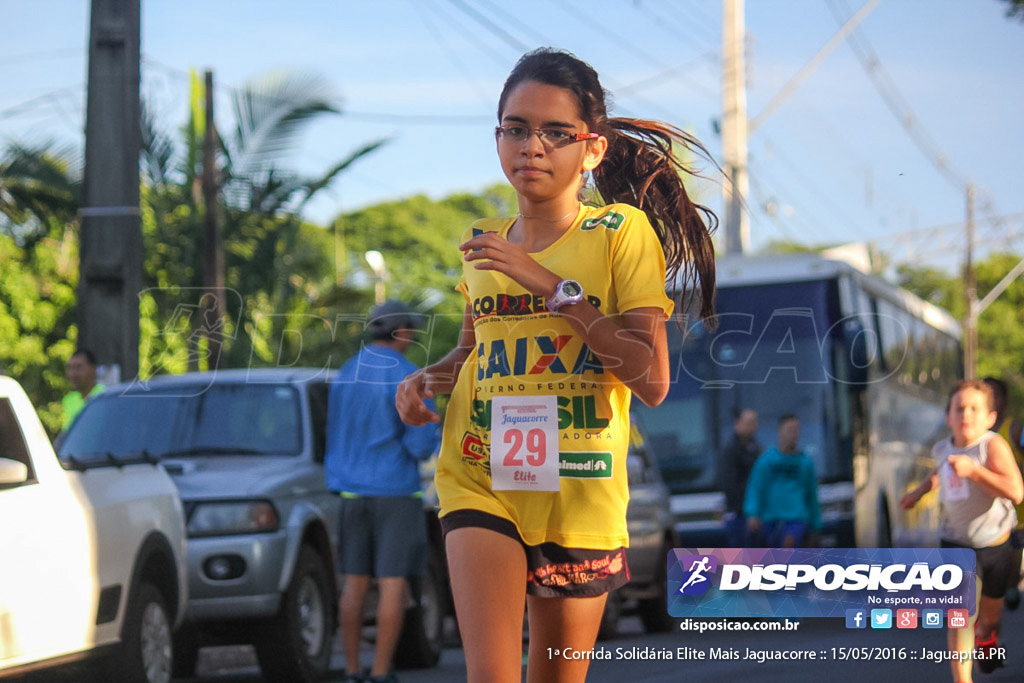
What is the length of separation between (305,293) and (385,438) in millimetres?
15683

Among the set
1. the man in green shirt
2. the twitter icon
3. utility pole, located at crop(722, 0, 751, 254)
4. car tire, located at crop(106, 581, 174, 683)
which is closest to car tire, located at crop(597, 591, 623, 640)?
the man in green shirt

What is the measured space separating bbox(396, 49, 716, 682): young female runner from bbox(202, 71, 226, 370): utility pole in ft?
44.1

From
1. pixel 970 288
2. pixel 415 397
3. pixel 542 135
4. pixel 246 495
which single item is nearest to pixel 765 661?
pixel 246 495

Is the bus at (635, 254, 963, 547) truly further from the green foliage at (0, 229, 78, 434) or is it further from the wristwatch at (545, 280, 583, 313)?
the green foliage at (0, 229, 78, 434)

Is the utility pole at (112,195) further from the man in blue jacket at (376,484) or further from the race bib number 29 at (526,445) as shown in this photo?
the race bib number 29 at (526,445)

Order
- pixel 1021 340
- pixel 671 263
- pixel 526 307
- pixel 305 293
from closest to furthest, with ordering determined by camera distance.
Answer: pixel 526 307
pixel 671 263
pixel 305 293
pixel 1021 340

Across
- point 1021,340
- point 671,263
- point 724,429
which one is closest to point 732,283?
point 724,429

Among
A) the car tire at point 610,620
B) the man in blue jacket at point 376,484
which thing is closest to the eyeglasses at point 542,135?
the man in blue jacket at point 376,484

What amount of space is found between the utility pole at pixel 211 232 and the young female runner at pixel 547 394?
44.1 ft

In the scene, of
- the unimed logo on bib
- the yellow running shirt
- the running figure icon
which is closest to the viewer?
the yellow running shirt

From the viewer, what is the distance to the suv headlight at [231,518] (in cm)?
829

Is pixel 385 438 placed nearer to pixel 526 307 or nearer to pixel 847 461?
pixel 526 307

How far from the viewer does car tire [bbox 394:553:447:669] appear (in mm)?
9508

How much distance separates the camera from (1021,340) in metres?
46.4
